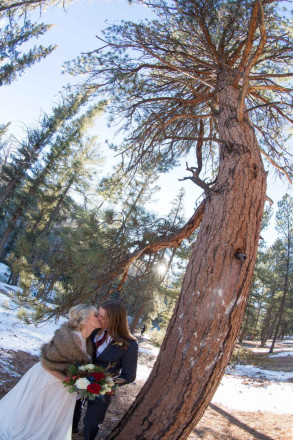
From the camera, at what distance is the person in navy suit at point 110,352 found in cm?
293

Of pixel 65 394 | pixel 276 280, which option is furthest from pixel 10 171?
pixel 276 280

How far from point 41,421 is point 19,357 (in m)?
4.89

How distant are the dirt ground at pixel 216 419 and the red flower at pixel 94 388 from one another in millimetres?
1607

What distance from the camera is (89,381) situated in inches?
102

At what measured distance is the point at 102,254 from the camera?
15.3 ft

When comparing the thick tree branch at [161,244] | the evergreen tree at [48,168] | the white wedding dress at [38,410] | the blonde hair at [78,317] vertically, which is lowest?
the white wedding dress at [38,410]

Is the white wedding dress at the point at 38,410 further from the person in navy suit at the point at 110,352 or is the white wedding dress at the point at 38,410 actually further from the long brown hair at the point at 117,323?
the long brown hair at the point at 117,323

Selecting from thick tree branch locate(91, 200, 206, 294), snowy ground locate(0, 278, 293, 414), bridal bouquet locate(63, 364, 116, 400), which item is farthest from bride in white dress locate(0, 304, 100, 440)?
snowy ground locate(0, 278, 293, 414)

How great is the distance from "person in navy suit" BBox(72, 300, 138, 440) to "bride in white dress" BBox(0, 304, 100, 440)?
17cm

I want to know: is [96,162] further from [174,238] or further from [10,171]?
[174,238]

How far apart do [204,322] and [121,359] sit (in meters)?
0.94

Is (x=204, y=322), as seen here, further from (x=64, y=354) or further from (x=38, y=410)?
(x=38, y=410)

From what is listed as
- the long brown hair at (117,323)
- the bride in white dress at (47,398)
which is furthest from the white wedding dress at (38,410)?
the long brown hair at (117,323)

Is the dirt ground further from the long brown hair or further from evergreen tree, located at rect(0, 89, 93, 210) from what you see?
evergreen tree, located at rect(0, 89, 93, 210)
